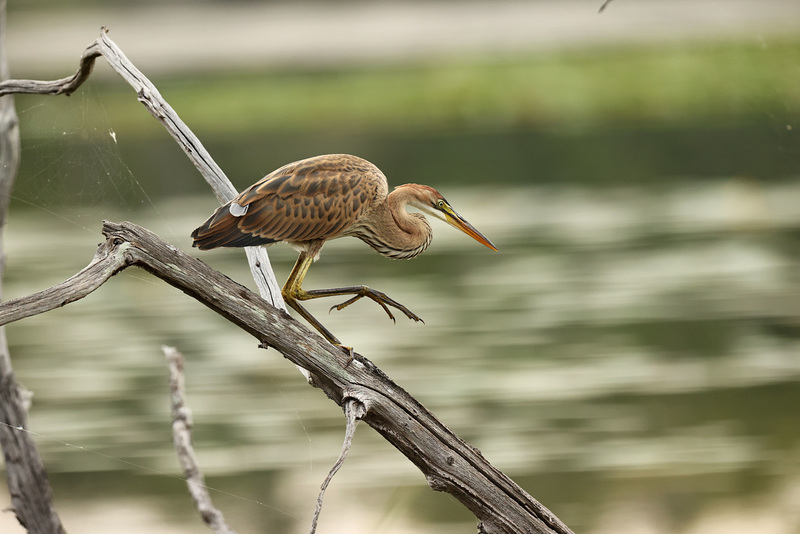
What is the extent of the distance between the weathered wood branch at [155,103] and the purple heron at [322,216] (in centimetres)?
14

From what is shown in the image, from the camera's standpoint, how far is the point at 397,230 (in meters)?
2.78

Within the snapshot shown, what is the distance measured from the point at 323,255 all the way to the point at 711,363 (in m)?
4.17

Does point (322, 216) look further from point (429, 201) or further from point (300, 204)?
point (429, 201)

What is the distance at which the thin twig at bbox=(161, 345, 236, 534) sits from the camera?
3.35 meters

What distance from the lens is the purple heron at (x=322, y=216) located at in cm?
254

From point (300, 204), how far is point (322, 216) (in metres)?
0.07

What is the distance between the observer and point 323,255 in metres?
10.6

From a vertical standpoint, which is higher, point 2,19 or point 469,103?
point 469,103

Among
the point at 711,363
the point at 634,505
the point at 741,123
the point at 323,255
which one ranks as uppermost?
the point at 741,123

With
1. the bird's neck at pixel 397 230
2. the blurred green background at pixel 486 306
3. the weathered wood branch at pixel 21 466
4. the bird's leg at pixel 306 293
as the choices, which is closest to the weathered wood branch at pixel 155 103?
the bird's leg at pixel 306 293

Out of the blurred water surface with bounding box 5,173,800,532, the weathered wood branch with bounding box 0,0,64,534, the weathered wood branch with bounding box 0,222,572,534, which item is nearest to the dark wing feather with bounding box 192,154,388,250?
the weathered wood branch with bounding box 0,222,572,534

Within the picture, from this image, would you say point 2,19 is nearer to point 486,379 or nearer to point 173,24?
point 486,379

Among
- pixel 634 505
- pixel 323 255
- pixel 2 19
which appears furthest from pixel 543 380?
pixel 2 19

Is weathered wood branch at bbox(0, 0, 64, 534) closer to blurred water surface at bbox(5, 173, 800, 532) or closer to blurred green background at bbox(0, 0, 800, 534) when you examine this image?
blurred green background at bbox(0, 0, 800, 534)
